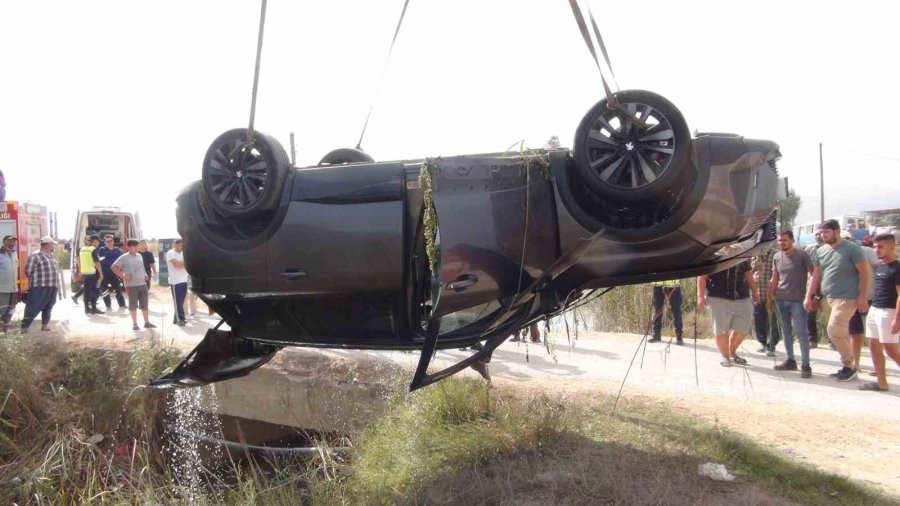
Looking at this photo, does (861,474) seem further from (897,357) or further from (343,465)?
(343,465)

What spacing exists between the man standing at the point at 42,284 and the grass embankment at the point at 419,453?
132cm

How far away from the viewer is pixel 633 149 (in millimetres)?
3152

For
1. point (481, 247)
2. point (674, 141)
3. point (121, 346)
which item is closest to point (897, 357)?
Answer: point (674, 141)

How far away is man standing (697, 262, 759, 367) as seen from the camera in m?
7.18

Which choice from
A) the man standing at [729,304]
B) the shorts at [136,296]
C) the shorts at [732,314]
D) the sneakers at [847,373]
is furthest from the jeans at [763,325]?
the shorts at [136,296]

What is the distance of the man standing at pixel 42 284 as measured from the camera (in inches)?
361

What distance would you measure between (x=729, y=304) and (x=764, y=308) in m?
1.39

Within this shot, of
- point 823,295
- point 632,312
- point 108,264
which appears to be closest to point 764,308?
point 823,295

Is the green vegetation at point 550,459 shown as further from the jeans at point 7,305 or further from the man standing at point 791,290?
the jeans at point 7,305

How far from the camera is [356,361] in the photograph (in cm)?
711

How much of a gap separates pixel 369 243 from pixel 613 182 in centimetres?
132

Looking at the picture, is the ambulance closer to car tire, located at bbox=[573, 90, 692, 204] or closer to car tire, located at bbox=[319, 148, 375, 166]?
car tire, located at bbox=[319, 148, 375, 166]

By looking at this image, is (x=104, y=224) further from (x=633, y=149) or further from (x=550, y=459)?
(x=633, y=149)

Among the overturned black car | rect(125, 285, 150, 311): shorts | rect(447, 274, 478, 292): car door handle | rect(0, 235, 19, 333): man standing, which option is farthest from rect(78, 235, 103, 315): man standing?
rect(447, 274, 478, 292): car door handle
